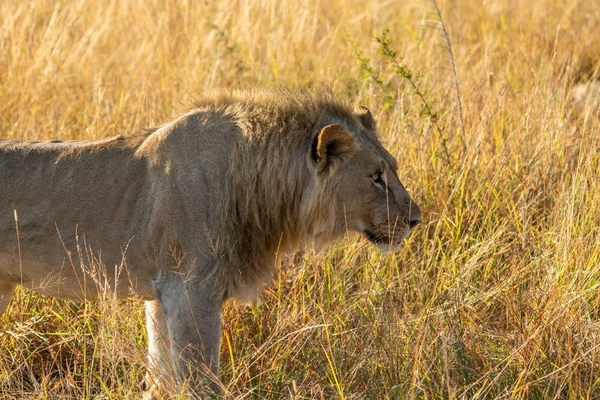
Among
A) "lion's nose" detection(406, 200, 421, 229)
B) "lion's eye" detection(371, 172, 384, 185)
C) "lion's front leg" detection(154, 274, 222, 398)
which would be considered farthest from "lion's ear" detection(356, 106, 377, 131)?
"lion's front leg" detection(154, 274, 222, 398)

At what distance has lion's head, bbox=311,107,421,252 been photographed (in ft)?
11.8

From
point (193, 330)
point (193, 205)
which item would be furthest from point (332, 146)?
point (193, 330)

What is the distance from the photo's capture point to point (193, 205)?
135 inches

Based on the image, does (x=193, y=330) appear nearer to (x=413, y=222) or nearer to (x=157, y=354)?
(x=157, y=354)

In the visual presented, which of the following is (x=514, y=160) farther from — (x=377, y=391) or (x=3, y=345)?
(x=3, y=345)

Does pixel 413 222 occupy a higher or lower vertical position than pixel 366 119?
lower

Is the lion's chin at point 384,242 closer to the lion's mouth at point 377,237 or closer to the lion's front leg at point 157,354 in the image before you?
the lion's mouth at point 377,237

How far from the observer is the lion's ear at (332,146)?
3.48 meters

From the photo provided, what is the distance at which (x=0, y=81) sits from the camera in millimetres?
6172

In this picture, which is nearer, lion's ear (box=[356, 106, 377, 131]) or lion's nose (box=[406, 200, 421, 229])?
lion's nose (box=[406, 200, 421, 229])

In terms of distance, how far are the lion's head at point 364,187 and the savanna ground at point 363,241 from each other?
0.41 meters

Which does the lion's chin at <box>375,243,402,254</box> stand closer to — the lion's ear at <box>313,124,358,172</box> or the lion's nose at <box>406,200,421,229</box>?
the lion's nose at <box>406,200,421,229</box>

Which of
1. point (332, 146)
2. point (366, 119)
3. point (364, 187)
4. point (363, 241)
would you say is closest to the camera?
point (332, 146)

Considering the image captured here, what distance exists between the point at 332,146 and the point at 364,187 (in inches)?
9.7
